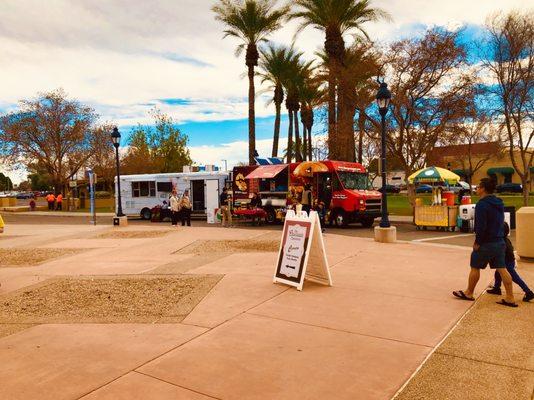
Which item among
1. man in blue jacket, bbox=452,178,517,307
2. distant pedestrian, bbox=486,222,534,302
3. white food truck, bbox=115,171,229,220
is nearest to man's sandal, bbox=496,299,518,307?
man in blue jacket, bbox=452,178,517,307

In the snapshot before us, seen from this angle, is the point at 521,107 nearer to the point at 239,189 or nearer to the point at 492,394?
the point at 239,189

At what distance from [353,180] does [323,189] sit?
57.8 inches

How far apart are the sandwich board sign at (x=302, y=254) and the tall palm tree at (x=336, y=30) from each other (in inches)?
655

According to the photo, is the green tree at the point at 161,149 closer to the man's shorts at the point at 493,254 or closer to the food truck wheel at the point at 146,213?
the food truck wheel at the point at 146,213

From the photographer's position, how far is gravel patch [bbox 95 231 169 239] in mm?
Answer: 15266

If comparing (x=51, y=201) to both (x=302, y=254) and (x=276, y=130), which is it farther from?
(x=302, y=254)

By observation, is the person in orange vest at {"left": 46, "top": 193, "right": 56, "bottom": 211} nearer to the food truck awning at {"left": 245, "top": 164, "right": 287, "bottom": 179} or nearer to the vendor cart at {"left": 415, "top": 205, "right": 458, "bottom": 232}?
the food truck awning at {"left": 245, "top": 164, "right": 287, "bottom": 179}

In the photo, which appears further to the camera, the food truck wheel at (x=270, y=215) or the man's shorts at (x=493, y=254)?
the food truck wheel at (x=270, y=215)

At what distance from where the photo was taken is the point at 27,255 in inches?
461

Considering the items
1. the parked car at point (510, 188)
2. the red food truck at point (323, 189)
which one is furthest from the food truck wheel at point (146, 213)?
the parked car at point (510, 188)

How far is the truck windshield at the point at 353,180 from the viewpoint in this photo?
759 inches

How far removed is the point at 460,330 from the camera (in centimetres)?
511

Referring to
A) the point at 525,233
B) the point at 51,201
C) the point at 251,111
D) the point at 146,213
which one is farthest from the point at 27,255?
the point at 51,201

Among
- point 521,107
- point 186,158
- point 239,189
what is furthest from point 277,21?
point 186,158
